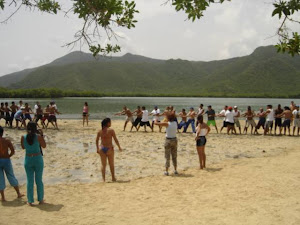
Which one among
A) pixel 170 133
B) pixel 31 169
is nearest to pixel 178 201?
pixel 170 133

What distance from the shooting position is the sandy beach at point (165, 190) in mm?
5434

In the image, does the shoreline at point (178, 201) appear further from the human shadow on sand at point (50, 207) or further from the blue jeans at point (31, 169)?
the blue jeans at point (31, 169)

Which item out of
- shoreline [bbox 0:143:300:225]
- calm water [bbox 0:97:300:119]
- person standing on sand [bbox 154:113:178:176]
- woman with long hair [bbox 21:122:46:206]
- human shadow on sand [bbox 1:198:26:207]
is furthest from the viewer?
calm water [bbox 0:97:300:119]

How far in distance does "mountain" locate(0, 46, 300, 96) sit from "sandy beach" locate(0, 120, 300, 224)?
4957 inches

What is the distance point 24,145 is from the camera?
5.81 meters

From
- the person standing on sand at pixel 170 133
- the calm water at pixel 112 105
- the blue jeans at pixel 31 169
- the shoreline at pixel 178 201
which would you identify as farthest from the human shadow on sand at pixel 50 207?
the calm water at pixel 112 105

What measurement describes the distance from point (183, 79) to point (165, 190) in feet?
614

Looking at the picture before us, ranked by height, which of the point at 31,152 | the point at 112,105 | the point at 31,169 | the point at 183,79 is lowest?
the point at 31,169

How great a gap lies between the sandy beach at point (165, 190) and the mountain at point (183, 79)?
126m

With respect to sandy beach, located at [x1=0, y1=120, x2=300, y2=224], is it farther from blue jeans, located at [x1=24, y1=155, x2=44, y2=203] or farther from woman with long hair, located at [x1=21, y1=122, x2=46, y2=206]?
woman with long hair, located at [x1=21, y1=122, x2=46, y2=206]

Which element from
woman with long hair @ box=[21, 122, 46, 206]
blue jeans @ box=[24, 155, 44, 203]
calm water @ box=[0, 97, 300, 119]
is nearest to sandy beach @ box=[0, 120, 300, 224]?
blue jeans @ box=[24, 155, 44, 203]

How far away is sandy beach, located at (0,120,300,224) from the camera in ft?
17.8

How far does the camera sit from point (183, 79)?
191m

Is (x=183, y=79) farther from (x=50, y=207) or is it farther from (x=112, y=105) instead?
(x=50, y=207)
